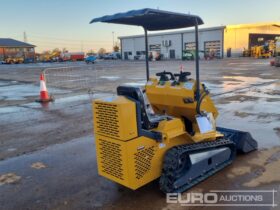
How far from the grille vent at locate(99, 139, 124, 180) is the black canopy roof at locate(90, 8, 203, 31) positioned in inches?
62.1

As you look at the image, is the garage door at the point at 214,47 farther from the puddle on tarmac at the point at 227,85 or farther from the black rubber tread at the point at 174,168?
the black rubber tread at the point at 174,168

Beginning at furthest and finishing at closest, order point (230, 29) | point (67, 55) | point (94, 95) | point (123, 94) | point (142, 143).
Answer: point (67, 55)
point (230, 29)
point (94, 95)
point (123, 94)
point (142, 143)

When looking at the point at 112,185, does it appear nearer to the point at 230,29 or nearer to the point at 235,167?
the point at 235,167

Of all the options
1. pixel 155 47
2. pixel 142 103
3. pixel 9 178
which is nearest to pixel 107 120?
pixel 142 103

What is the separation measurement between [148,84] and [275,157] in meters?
2.36

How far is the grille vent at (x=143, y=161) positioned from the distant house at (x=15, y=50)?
73146 mm

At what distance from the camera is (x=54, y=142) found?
609 centimetres

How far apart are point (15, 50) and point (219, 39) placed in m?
51.6

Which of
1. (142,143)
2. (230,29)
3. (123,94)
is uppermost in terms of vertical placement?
(230,29)

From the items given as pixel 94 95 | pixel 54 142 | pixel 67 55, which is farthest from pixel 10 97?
pixel 67 55

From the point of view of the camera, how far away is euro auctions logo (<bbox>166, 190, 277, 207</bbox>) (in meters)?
3.53

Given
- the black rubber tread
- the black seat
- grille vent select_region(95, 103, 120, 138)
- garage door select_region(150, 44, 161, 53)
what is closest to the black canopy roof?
the black seat

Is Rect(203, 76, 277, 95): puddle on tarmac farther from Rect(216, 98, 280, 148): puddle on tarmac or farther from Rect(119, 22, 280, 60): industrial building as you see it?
Rect(119, 22, 280, 60): industrial building

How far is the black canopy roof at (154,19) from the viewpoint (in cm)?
365
